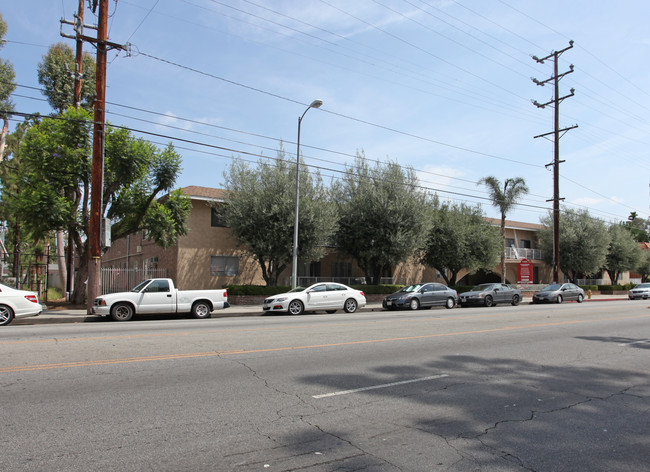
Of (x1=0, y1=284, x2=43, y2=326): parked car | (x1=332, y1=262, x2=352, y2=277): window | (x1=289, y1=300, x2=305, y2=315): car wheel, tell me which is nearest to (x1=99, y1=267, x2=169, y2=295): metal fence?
(x1=0, y1=284, x2=43, y2=326): parked car

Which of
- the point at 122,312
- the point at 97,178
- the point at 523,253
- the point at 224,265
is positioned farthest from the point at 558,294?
the point at 97,178

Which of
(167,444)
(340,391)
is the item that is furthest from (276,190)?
(167,444)

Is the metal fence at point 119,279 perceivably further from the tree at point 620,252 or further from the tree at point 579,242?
the tree at point 620,252

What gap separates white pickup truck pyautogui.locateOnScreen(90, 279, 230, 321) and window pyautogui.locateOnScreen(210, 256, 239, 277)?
915 centimetres

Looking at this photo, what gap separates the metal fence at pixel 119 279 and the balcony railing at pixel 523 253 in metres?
30.5

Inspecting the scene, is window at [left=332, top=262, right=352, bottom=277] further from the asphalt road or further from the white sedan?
the asphalt road

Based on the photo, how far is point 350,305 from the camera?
66.8 feet

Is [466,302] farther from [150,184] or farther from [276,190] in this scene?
[150,184]

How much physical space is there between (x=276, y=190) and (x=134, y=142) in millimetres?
7481

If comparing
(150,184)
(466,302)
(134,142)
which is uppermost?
(134,142)

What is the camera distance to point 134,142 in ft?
63.2

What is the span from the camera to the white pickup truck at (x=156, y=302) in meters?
15.1

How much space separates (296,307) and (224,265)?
8.92 metres

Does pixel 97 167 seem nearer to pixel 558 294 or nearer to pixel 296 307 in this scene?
pixel 296 307
